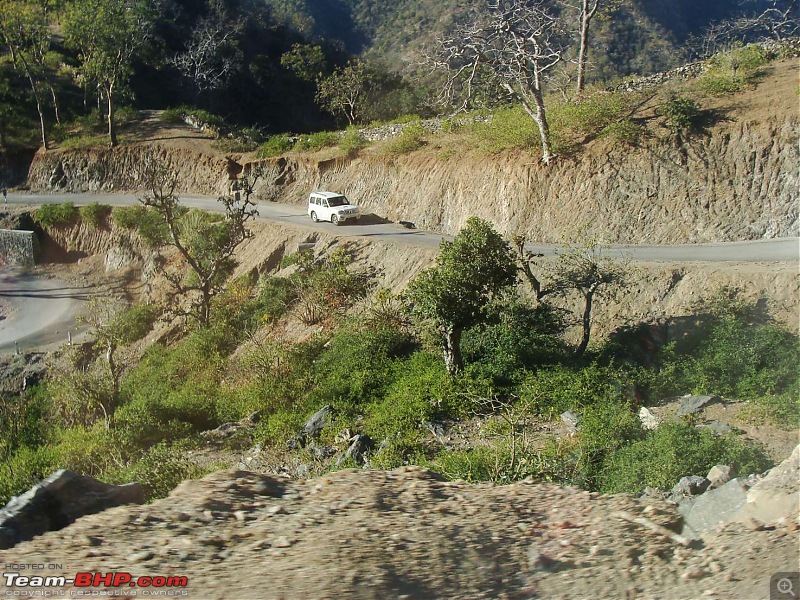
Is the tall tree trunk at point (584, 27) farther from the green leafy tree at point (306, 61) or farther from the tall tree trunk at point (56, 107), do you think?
the tall tree trunk at point (56, 107)

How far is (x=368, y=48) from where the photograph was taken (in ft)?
218

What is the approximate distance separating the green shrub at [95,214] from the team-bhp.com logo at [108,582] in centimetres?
3022

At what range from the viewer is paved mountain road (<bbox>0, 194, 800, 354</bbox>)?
19.4m

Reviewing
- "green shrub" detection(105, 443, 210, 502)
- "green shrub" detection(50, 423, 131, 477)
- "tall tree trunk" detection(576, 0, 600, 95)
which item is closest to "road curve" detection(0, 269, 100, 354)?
"green shrub" detection(50, 423, 131, 477)

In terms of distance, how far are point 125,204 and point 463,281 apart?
24760 mm

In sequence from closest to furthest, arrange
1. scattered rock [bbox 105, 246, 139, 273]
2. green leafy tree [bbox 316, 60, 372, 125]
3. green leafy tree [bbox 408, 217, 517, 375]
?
green leafy tree [bbox 408, 217, 517, 375] < scattered rock [bbox 105, 246, 139, 273] < green leafy tree [bbox 316, 60, 372, 125]

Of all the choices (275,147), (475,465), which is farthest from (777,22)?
(475,465)

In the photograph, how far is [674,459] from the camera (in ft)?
36.5

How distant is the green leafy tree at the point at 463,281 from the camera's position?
15.9 meters

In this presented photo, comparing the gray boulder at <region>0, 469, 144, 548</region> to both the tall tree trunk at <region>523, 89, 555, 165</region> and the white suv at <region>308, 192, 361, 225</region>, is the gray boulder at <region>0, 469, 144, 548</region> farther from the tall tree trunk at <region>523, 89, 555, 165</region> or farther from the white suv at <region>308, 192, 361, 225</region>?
the white suv at <region>308, 192, 361, 225</region>

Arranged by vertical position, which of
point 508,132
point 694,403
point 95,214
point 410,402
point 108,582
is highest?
point 508,132

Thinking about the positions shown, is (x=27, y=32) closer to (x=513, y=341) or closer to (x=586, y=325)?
(x=513, y=341)

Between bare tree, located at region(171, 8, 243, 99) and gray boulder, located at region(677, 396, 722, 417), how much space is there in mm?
41697

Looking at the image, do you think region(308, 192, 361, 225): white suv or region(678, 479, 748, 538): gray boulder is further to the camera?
region(308, 192, 361, 225): white suv
